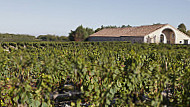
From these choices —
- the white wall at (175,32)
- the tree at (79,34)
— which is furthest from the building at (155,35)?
the tree at (79,34)

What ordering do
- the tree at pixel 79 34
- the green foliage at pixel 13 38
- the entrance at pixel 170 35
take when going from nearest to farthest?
the entrance at pixel 170 35 → the green foliage at pixel 13 38 → the tree at pixel 79 34

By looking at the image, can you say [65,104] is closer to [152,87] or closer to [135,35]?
[152,87]

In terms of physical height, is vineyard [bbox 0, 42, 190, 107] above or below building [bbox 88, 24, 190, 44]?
below

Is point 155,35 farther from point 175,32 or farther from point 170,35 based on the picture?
point 170,35

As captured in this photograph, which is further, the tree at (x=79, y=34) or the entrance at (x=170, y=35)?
the tree at (x=79, y=34)

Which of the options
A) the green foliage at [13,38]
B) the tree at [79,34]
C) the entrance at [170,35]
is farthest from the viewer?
the tree at [79,34]

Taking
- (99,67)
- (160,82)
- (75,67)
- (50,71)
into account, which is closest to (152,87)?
(160,82)

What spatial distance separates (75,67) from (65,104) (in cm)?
126

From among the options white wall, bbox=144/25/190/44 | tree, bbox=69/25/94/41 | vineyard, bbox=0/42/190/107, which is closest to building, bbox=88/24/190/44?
white wall, bbox=144/25/190/44

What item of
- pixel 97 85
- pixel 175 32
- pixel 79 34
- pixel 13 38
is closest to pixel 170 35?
pixel 175 32

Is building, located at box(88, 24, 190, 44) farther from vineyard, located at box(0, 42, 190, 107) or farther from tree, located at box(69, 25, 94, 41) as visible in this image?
vineyard, located at box(0, 42, 190, 107)

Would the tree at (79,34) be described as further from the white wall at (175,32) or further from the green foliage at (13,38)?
the white wall at (175,32)

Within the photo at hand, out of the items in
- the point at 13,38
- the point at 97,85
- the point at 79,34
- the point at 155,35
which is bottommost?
the point at 97,85

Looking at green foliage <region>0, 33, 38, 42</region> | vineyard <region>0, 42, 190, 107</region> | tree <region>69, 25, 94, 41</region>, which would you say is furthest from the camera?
tree <region>69, 25, 94, 41</region>
